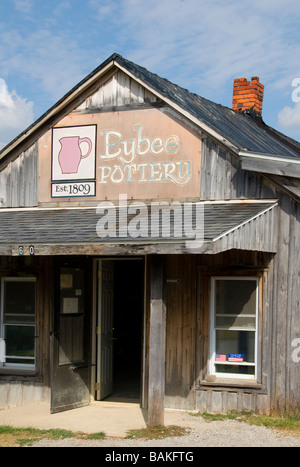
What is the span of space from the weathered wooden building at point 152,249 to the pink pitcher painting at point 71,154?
26 millimetres

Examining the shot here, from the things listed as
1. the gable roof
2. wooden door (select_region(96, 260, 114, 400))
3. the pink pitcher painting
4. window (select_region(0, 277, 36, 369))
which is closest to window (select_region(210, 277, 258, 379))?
the gable roof

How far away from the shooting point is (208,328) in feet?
35.7

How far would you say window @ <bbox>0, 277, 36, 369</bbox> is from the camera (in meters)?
12.1

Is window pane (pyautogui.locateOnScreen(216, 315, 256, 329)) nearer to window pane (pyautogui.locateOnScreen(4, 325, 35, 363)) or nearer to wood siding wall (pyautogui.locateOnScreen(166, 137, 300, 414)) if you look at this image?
wood siding wall (pyautogui.locateOnScreen(166, 137, 300, 414))

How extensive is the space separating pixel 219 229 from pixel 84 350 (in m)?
3.73

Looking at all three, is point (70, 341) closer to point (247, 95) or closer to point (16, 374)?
point (16, 374)

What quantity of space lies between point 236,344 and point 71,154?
4351mm

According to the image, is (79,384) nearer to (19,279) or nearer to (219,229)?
(19,279)

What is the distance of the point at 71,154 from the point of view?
1184cm

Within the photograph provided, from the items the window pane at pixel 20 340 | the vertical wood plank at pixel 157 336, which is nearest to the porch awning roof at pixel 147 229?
the vertical wood plank at pixel 157 336

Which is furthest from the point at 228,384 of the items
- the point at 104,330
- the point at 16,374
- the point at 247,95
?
the point at 247,95

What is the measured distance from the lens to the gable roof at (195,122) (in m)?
10.2

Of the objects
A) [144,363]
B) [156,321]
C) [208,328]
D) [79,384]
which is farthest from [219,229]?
[79,384]

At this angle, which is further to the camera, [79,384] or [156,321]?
[79,384]
